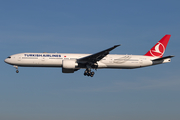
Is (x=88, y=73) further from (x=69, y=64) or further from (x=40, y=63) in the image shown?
(x=40, y=63)

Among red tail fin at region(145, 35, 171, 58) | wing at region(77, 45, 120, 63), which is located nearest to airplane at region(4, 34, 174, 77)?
wing at region(77, 45, 120, 63)

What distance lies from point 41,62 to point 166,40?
77.9ft

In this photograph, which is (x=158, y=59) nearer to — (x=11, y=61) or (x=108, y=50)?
(x=108, y=50)

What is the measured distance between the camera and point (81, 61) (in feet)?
169

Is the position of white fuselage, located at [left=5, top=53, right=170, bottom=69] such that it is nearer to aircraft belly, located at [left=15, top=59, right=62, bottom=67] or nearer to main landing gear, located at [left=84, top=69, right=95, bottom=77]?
aircraft belly, located at [left=15, top=59, right=62, bottom=67]

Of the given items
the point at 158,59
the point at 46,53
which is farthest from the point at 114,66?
the point at 46,53

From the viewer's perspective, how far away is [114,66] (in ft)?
174

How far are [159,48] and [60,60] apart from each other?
61.5 feet

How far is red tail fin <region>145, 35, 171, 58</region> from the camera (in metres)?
57.1

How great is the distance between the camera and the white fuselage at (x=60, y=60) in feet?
169

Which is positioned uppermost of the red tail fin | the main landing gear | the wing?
Result: the red tail fin

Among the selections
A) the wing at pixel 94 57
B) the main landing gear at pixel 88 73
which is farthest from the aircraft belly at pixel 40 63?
the main landing gear at pixel 88 73

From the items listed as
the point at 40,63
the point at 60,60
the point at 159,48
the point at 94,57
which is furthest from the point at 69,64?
the point at 159,48

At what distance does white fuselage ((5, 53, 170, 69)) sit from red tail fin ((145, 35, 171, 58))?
305cm
